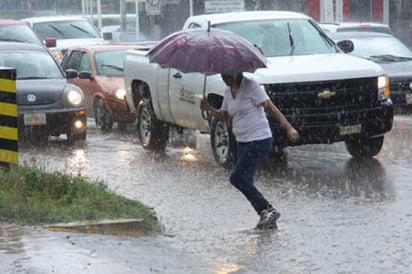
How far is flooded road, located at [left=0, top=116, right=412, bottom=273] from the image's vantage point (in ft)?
29.0

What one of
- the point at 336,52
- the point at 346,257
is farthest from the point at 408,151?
the point at 346,257

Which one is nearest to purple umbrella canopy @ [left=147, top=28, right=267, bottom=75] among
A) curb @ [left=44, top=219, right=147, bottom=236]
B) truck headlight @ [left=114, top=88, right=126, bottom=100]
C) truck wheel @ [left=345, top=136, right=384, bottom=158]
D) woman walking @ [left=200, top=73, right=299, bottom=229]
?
woman walking @ [left=200, top=73, right=299, bottom=229]

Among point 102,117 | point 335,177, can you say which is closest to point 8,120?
point 335,177

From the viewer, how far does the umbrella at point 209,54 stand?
10.4m

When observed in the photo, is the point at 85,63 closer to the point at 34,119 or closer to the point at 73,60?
the point at 73,60

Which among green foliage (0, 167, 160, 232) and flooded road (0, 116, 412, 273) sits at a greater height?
green foliage (0, 167, 160, 232)

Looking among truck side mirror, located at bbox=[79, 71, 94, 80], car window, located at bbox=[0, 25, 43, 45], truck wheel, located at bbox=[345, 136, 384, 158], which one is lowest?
truck wheel, located at bbox=[345, 136, 384, 158]

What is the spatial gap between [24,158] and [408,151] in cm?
545

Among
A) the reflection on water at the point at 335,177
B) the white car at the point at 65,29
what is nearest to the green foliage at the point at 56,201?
the reflection on water at the point at 335,177

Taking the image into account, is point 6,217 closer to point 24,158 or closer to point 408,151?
point 24,158

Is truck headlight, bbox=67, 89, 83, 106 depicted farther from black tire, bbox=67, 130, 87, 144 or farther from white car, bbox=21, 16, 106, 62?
white car, bbox=21, 16, 106, 62

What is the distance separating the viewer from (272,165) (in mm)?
14828

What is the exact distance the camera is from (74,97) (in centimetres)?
1797

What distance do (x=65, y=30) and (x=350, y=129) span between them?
18.8 meters
